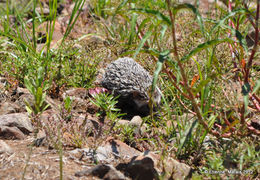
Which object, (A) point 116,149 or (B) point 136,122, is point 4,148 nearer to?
(A) point 116,149

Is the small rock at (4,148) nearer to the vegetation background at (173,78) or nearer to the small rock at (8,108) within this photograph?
the vegetation background at (173,78)

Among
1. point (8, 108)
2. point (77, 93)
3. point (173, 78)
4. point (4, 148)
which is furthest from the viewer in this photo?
point (77, 93)

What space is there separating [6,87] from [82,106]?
84 cm

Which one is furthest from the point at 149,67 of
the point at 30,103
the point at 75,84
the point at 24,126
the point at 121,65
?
the point at 24,126

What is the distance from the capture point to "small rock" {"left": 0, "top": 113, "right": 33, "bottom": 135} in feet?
7.78

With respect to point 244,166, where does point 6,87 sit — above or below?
above

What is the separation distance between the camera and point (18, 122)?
239 cm

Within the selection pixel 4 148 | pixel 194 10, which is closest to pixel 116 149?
pixel 4 148

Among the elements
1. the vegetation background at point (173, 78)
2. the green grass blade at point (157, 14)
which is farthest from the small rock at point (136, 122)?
the green grass blade at point (157, 14)

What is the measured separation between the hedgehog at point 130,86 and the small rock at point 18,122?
3.21ft

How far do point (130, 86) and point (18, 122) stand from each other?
120 centimetres

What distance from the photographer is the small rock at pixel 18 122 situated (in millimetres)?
2371

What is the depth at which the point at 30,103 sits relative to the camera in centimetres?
284

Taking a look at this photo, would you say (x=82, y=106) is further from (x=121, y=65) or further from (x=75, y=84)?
(x=121, y=65)
